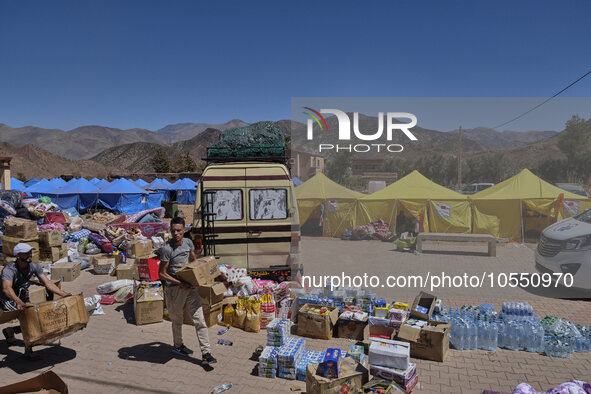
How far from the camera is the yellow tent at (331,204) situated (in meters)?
14.6

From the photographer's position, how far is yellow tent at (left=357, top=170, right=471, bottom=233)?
11.9 metres

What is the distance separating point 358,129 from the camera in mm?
9367

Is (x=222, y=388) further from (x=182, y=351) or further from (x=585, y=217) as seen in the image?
(x=585, y=217)

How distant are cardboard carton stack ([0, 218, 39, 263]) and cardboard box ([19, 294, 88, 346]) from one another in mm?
6684


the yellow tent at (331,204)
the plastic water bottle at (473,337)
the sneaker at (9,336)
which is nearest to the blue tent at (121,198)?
the yellow tent at (331,204)

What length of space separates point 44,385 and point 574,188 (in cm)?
1224

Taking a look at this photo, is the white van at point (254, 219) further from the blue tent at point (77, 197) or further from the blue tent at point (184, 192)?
the blue tent at point (184, 192)

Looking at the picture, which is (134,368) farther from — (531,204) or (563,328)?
(531,204)

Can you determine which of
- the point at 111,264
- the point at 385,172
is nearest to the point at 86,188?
the point at 111,264

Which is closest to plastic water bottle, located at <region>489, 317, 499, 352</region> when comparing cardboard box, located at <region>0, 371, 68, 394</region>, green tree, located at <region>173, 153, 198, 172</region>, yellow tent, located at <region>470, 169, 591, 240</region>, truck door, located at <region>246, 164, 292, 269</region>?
truck door, located at <region>246, 164, 292, 269</region>

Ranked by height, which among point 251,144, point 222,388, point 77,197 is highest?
point 251,144

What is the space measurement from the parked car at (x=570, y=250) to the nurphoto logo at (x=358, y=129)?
3752mm

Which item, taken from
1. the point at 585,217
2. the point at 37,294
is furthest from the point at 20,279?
the point at 585,217

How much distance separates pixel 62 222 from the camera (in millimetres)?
14766
